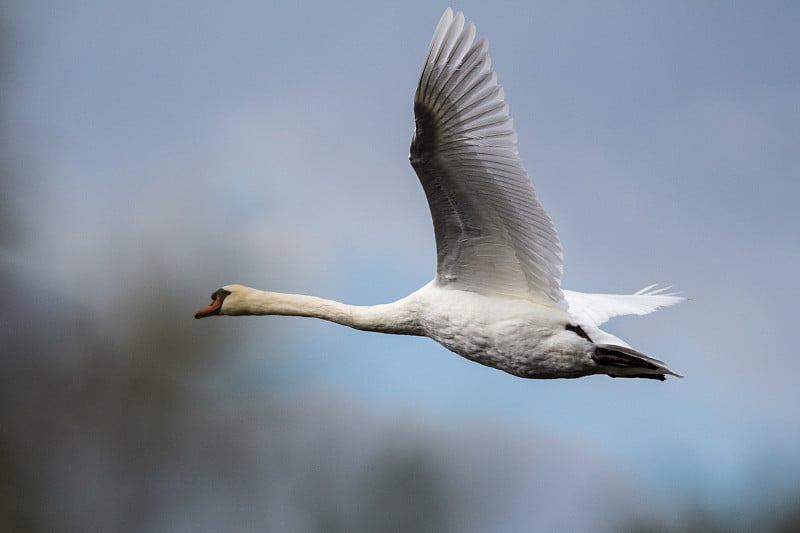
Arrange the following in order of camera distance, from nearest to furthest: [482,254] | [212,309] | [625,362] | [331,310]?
[625,362]
[482,254]
[331,310]
[212,309]

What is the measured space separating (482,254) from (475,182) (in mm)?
761

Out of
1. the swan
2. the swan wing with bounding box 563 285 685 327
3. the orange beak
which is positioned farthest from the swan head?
the swan wing with bounding box 563 285 685 327

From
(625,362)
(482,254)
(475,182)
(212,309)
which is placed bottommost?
(625,362)

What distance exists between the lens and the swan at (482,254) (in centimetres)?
681

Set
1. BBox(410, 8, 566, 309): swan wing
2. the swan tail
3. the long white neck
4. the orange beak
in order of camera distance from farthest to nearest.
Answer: the orange beak < the long white neck < the swan tail < BBox(410, 8, 566, 309): swan wing

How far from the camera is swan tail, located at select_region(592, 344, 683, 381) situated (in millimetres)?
7355

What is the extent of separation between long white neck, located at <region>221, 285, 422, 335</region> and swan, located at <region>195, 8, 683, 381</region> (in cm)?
1

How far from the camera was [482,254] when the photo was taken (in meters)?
7.71

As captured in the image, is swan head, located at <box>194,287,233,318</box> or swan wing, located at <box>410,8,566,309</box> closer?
swan wing, located at <box>410,8,566,309</box>

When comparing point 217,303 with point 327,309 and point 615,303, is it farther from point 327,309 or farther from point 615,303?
point 615,303

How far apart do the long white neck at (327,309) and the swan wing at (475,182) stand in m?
0.43

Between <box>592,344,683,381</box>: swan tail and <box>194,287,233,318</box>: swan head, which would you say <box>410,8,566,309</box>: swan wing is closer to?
<box>592,344,683,381</box>: swan tail

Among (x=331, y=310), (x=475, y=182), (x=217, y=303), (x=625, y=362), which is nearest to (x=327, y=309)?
(x=331, y=310)

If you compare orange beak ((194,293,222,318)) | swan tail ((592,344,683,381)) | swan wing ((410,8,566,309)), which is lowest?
swan tail ((592,344,683,381))
